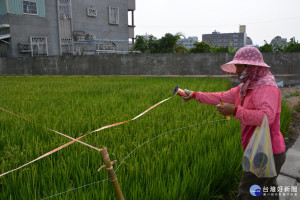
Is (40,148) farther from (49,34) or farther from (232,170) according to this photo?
(49,34)

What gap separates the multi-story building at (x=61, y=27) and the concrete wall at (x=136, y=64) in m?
1.59

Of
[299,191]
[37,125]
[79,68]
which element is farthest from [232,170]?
[79,68]

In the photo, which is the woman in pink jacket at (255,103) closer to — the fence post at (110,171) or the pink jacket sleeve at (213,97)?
the pink jacket sleeve at (213,97)

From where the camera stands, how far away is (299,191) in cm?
180

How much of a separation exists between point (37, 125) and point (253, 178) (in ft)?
7.09

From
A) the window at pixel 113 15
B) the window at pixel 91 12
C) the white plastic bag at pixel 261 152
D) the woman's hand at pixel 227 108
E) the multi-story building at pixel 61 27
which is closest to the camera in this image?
the white plastic bag at pixel 261 152

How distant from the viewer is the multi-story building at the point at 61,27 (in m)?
14.6

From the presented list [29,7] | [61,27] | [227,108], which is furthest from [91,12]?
[227,108]

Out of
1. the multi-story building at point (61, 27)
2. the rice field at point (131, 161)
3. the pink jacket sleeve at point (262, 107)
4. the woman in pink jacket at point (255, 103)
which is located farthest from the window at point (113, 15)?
the pink jacket sleeve at point (262, 107)

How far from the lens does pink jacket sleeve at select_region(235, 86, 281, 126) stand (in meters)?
1.36

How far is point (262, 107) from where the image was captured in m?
1.38

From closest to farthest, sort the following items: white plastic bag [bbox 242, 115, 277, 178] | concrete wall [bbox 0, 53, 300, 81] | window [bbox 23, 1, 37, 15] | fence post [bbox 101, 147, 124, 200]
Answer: fence post [bbox 101, 147, 124, 200], white plastic bag [bbox 242, 115, 277, 178], concrete wall [bbox 0, 53, 300, 81], window [bbox 23, 1, 37, 15]

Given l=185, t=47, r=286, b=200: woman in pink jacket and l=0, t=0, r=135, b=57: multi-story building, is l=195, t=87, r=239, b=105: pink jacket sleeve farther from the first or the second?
l=0, t=0, r=135, b=57: multi-story building

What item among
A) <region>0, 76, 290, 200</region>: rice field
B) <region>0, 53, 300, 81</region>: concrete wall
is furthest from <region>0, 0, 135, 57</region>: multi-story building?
<region>0, 76, 290, 200</region>: rice field
